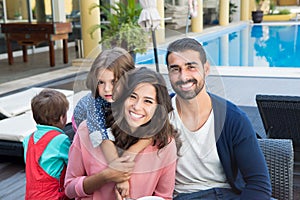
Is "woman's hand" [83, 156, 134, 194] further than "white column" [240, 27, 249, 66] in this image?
No

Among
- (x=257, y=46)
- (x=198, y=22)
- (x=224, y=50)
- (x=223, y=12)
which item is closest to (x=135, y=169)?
(x=224, y=50)

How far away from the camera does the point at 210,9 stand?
22.6m

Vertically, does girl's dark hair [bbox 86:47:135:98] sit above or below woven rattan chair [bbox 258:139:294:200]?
above

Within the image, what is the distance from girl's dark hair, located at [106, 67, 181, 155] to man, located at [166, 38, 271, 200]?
0.35 feet

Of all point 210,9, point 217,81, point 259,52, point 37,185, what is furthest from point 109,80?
point 210,9

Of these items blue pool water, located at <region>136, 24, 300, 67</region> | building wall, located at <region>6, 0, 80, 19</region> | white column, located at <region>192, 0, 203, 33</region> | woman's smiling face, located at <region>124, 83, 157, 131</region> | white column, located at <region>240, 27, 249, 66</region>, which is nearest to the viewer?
woman's smiling face, located at <region>124, 83, 157, 131</region>

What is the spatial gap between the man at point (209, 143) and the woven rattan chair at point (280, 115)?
1.66 metres

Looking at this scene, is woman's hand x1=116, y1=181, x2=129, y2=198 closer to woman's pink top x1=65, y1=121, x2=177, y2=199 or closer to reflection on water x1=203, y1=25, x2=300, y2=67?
woman's pink top x1=65, y1=121, x2=177, y2=199

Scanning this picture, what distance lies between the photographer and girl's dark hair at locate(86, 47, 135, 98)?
125 centimetres

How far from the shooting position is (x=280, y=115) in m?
3.38

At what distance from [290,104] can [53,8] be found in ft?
35.7

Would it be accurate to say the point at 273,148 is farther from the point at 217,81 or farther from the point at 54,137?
the point at 54,137

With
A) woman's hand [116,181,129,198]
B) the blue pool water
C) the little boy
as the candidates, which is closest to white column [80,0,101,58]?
the blue pool water

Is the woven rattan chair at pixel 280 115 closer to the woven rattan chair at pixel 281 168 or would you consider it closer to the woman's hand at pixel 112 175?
the woven rattan chair at pixel 281 168
